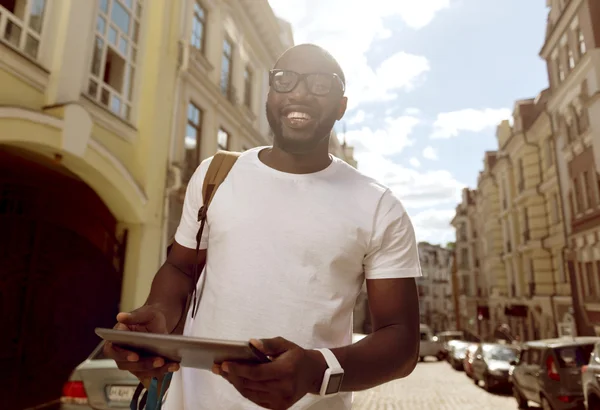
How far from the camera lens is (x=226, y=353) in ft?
4.04

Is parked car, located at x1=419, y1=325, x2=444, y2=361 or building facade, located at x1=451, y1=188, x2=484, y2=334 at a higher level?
building facade, located at x1=451, y1=188, x2=484, y2=334

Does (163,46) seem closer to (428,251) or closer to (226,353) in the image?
(226,353)

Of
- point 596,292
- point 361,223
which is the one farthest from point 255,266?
point 596,292

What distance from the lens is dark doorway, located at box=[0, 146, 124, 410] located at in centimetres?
838

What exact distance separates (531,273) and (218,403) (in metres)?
31.9

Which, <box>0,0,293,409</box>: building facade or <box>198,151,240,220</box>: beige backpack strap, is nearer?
<box>198,151,240,220</box>: beige backpack strap

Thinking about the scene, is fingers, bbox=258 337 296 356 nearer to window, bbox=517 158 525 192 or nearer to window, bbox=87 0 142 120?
window, bbox=87 0 142 120

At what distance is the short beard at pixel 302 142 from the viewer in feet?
6.13

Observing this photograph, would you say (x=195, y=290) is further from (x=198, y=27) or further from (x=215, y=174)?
(x=198, y=27)

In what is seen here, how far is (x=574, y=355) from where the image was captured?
937cm

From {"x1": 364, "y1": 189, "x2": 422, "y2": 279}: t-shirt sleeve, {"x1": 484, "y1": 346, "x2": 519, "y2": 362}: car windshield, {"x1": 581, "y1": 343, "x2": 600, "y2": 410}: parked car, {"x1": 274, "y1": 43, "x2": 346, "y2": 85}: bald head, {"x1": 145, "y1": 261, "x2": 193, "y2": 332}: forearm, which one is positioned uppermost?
{"x1": 274, "y1": 43, "x2": 346, "y2": 85}: bald head

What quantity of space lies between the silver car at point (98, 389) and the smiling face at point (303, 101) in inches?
161

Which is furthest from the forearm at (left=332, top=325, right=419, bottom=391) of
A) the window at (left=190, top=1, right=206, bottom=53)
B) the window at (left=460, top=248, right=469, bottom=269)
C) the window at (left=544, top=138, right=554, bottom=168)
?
the window at (left=460, top=248, right=469, bottom=269)

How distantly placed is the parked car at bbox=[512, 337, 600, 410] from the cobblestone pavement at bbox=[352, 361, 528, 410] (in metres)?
1.77
